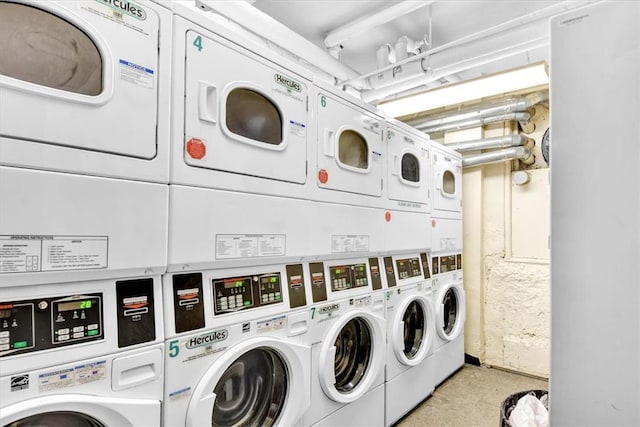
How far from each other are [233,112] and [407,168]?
5.54 feet

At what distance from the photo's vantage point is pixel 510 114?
3.46 m

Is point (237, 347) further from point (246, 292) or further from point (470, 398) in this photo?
point (470, 398)

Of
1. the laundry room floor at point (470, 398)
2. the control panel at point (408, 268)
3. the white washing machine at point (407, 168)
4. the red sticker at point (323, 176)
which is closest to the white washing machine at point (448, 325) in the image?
the laundry room floor at point (470, 398)

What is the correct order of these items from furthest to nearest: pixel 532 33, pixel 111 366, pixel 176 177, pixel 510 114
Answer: pixel 510 114, pixel 532 33, pixel 176 177, pixel 111 366

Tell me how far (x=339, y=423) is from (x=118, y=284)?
1.54 m

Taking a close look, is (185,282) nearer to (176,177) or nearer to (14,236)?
(176,177)

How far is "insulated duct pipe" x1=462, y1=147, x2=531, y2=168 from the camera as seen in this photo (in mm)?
3451

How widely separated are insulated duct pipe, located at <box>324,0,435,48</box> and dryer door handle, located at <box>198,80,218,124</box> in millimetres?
1563

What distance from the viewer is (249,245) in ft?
5.30

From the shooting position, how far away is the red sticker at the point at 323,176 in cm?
199

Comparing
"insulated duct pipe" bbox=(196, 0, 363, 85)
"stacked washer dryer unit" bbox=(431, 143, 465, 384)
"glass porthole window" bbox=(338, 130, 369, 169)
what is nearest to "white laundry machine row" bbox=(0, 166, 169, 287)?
"glass porthole window" bbox=(338, 130, 369, 169)

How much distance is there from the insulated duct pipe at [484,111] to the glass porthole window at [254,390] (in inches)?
124

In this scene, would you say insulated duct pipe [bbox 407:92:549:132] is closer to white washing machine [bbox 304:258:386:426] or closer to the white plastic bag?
white washing machine [bbox 304:258:386:426]

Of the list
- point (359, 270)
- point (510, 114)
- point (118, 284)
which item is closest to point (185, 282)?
point (118, 284)
